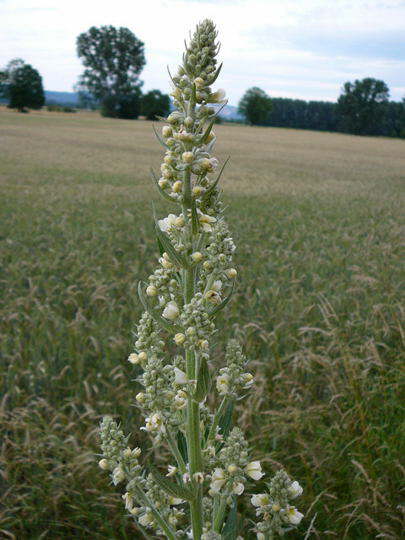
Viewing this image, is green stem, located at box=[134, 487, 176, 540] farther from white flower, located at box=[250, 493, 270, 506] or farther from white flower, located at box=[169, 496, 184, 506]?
white flower, located at box=[250, 493, 270, 506]

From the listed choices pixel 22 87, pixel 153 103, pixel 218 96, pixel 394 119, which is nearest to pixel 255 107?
pixel 394 119

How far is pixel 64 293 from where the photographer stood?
7094 mm

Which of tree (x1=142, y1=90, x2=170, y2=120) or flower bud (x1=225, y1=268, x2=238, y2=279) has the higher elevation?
tree (x1=142, y1=90, x2=170, y2=120)

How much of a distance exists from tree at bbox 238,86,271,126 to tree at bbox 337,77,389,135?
18.4 metres

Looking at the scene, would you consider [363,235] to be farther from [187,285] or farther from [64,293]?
[187,285]

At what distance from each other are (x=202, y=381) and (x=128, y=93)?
10115 cm

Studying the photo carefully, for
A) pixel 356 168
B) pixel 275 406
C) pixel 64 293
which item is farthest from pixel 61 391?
pixel 356 168

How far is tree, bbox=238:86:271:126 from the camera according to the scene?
116 m

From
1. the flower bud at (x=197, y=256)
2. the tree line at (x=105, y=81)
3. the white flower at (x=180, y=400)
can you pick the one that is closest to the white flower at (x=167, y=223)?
the flower bud at (x=197, y=256)

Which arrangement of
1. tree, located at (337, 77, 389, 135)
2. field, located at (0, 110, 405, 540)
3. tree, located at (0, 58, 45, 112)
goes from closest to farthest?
field, located at (0, 110, 405, 540), tree, located at (0, 58, 45, 112), tree, located at (337, 77, 389, 135)

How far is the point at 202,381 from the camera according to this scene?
4.70ft

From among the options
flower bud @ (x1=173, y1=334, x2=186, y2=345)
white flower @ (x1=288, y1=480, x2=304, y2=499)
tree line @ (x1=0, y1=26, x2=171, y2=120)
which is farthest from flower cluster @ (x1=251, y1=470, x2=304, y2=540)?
tree line @ (x1=0, y1=26, x2=171, y2=120)

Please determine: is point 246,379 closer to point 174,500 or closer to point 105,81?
point 174,500

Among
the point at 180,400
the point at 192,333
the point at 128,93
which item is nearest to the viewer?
the point at 192,333
